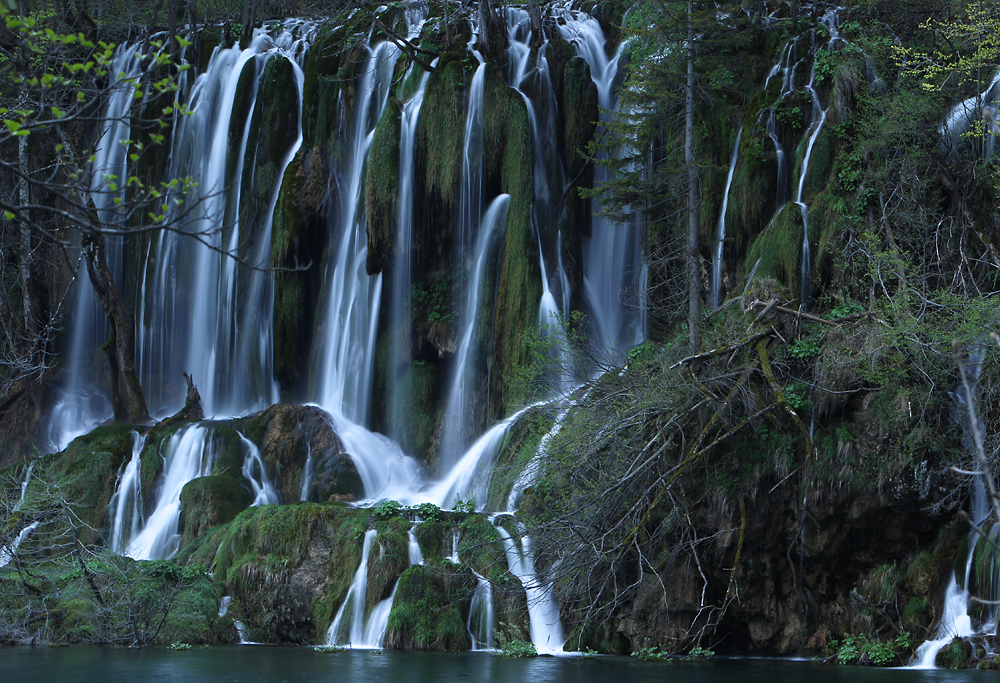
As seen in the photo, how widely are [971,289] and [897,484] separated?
378 centimetres

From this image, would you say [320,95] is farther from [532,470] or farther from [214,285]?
[532,470]

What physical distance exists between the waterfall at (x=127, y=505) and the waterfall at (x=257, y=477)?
2315mm

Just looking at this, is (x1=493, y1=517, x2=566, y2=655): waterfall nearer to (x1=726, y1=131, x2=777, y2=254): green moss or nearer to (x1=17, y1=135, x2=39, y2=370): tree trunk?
(x1=726, y1=131, x2=777, y2=254): green moss

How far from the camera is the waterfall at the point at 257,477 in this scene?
63.7 feet

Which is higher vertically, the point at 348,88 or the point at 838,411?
the point at 348,88

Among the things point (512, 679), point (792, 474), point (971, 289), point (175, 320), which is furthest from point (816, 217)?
point (175, 320)

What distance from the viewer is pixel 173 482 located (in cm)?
1997

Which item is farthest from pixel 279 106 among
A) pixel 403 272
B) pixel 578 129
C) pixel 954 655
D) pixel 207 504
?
pixel 954 655

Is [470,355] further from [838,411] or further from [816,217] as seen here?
[838,411]

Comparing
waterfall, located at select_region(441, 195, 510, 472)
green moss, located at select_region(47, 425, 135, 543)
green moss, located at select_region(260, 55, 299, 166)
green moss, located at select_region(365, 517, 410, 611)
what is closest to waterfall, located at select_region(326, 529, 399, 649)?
green moss, located at select_region(365, 517, 410, 611)

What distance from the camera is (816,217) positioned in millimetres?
16281

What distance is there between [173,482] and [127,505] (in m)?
0.99

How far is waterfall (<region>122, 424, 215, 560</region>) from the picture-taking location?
18.3m

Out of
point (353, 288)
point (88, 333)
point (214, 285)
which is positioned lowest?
point (88, 333)
